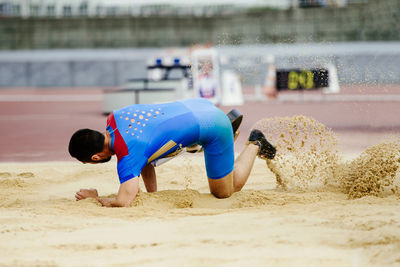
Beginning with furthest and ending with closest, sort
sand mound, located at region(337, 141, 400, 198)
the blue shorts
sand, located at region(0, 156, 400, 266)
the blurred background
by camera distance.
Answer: the blurred background < sand mound, located at region(337, 141, 400, 198) < the blue shorts < sand, located at region(0, 156, 400, 266)

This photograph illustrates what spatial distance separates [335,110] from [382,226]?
12113 mm

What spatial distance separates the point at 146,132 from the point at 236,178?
1090 mm

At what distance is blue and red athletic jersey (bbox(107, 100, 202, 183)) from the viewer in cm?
420

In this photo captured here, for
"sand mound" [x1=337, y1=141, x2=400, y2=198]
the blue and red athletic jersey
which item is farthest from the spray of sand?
the blue and red athletic jersey

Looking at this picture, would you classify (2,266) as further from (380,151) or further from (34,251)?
(380,151)

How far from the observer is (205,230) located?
3.49 metres

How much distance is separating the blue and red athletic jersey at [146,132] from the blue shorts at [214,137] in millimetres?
75

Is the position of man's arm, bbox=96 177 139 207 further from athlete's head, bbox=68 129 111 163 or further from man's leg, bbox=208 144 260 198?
man's leg, bbox=208 144 260 198

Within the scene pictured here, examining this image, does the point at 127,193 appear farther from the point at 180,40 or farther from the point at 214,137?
the point at 180,40

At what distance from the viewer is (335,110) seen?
15.1 m

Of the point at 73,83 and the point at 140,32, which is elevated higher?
the point at 140,32

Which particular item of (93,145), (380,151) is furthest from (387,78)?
(93,145)

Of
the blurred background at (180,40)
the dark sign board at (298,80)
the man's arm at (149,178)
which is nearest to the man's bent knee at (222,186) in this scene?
the man's arm at (149,178)

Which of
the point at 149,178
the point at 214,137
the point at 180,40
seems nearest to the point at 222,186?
the point at 214,137
